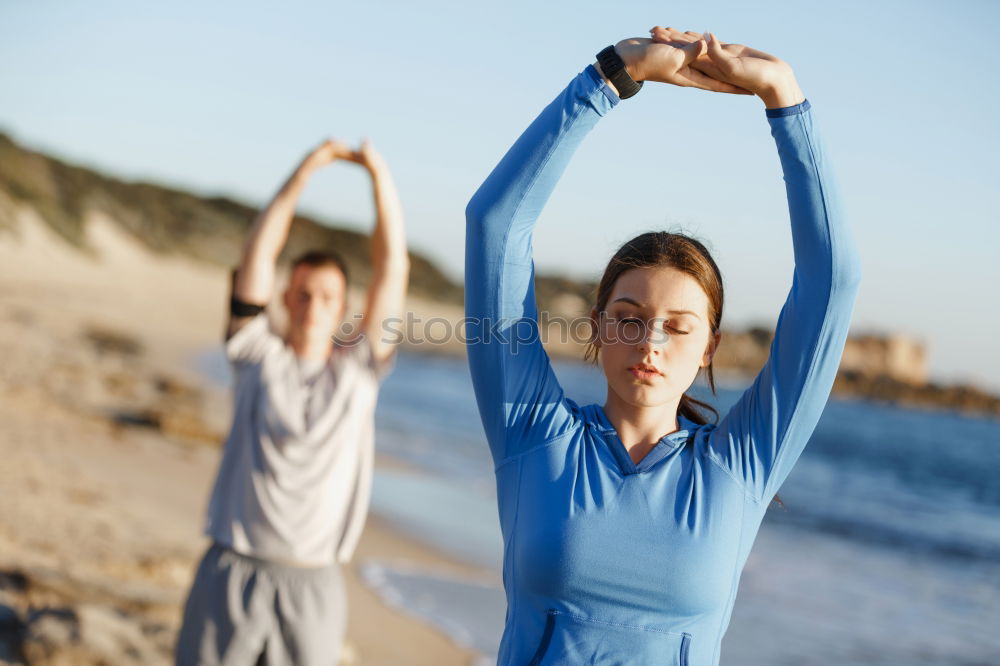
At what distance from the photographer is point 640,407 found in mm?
1667

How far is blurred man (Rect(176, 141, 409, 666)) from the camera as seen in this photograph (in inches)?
113

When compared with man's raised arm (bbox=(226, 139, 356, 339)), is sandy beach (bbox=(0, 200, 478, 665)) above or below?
below

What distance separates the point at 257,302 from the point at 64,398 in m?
8.40

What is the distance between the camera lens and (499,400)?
5.41 ft

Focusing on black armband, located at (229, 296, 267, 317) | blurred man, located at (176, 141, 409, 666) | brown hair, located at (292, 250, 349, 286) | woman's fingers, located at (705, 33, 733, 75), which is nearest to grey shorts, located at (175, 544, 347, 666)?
blurred man, located at (176, 141, 409, 666)

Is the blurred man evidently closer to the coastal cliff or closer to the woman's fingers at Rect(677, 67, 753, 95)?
the woman's fingers at Rect(677, 67, 753, 95)

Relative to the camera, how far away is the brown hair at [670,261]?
1697 mm

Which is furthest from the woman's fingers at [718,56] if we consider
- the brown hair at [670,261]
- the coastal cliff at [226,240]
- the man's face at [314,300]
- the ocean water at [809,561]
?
the coastal cliff at [226,240]

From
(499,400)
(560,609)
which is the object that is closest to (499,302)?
(499,400)

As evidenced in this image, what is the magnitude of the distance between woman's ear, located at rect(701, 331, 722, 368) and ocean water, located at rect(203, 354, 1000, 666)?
229 cm

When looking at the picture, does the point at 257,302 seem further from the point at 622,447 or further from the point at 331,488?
the point at 622,447

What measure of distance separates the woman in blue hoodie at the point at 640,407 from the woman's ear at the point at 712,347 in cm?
6

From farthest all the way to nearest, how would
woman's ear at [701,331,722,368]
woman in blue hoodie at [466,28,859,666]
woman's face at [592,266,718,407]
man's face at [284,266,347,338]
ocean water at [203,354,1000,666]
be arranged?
ocean water at [203,354,1000,666] → man's face at [284,266,347,338] → woman's ear at [701,331,722,368] → woman's face at [592,266,718,407] → woman in blue hoodie at [466,28,859,666]

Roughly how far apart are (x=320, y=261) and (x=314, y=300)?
168 millimetres
